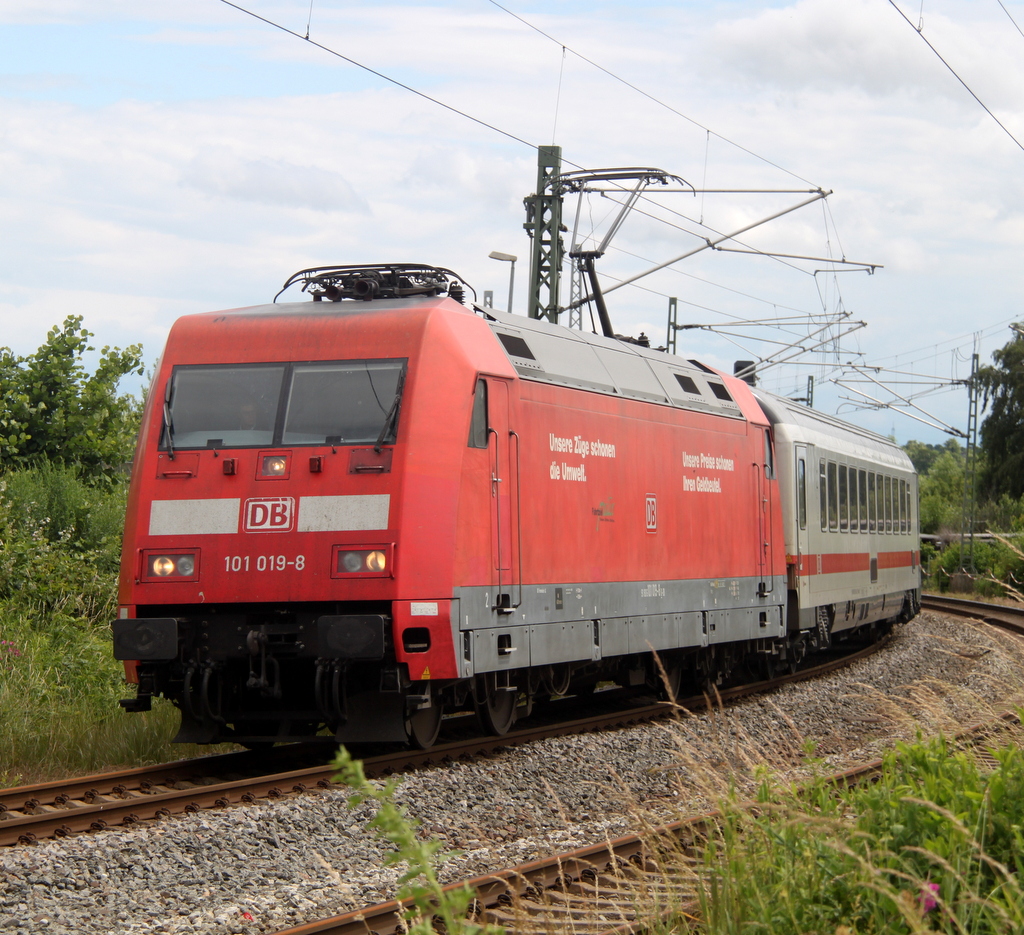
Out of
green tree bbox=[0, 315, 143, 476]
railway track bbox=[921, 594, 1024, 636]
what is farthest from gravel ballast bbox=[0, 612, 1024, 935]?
railway track bbox=[921, 594, 1024, 636]

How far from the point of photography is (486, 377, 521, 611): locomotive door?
31.0ft

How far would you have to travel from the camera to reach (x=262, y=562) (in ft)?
29.1

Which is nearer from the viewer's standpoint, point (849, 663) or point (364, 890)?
point (364, 890)

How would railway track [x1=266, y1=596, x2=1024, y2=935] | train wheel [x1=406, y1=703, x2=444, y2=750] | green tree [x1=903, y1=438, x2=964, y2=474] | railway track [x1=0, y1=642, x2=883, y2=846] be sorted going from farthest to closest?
green tree [x1=903, y1=438, x2=964, y2=474] → train wheel [x1=406, y1=703, x2=444, y2=750] → railway track [x1=0, y1=642, x2=883, y2=846] → railway track [x1=266, y1=596, x2=1024, y2=935]

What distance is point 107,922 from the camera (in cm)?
541

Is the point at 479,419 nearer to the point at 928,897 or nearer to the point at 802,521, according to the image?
the point at 928,897

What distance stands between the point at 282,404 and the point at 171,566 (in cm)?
140

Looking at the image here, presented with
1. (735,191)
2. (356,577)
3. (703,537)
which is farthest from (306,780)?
(735,191)

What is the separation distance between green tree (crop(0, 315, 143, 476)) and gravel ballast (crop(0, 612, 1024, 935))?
32.0ft

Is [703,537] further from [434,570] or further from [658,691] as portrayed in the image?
[434,570]

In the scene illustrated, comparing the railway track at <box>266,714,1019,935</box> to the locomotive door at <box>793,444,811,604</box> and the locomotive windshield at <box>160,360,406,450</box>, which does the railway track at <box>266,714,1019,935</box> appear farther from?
the locomotive door at <box>793,444,811,604</box>

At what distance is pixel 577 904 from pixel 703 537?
7652 millimetres

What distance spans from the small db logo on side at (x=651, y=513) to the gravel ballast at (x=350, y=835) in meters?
2.01

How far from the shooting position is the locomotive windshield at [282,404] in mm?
9039
